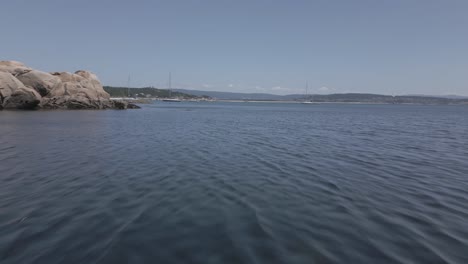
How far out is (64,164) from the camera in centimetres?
1401

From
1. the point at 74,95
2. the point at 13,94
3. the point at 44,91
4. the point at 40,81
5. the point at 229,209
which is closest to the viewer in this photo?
the point at 229,209

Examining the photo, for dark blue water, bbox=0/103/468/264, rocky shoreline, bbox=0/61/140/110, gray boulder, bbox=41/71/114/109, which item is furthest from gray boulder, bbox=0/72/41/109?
dark blue water, bbox=0/103/468/264

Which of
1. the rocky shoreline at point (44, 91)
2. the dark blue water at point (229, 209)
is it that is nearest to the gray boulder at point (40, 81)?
the rocky shoreline at point (44, 91)

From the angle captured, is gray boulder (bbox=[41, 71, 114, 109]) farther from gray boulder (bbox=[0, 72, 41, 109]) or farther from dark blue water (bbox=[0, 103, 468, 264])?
dark blue water (bbox=[0, 103, 468, 264])

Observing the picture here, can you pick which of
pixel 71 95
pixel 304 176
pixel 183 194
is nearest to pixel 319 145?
pixel 304 176

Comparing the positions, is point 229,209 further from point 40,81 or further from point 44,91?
point 44,91

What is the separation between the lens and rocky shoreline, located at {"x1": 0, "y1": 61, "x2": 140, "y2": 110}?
5644cm

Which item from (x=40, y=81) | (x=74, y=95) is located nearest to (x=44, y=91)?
(x=40, y=81)

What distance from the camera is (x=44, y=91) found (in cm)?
6869

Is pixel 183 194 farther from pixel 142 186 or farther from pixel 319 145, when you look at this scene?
pixel 319 145

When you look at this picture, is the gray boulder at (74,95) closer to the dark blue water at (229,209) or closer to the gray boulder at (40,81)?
the gray boulder at (40,81)

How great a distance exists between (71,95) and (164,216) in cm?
7418

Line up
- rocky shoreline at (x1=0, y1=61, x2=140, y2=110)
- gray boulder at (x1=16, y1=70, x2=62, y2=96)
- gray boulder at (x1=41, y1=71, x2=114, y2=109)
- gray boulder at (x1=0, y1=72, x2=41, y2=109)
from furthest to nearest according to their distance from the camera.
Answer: gray boulder at (x1=41, y1=71, x2=114, y2=109)
gray boulder at (x1=16, y1=70, x2=62, y2=96)
rocky shoreline at (x1=0, y1=61, x2=140, y2=110)
gray boulder at (x1=0, y1=72, x2=41, y2=109)

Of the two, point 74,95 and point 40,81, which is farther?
point 74,95
